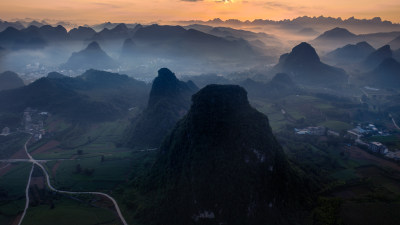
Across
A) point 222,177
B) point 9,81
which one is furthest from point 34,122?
point 222,177

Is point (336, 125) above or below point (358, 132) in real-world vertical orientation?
below

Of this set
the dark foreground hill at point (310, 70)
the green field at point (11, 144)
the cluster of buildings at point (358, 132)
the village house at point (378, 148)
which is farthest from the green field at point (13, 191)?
the dark foreground hill at point (310, 70)

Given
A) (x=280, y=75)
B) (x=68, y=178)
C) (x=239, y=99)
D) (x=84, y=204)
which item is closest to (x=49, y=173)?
(x=68, y=178)

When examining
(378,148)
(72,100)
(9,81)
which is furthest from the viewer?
(9,81)

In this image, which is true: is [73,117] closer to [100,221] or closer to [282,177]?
[100,221]

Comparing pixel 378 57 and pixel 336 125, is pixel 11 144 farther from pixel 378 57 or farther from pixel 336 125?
pixel 378 57

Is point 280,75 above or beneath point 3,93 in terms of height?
above
